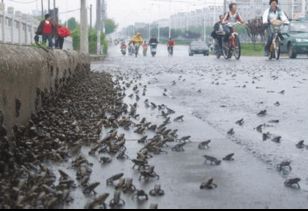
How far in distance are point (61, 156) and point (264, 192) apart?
4.89 ft

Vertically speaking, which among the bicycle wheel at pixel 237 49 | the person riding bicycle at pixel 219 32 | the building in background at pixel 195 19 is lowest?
the bicycle wheel at pixel 237 49

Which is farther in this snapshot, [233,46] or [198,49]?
[198,49]

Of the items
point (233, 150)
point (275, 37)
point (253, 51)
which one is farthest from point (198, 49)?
point (233, 150)

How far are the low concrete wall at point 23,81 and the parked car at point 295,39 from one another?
74.2ft

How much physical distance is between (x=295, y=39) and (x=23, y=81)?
25217mm

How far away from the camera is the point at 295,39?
2883 cm

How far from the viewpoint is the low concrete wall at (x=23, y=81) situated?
432cm

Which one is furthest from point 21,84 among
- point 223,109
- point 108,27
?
point 108,27

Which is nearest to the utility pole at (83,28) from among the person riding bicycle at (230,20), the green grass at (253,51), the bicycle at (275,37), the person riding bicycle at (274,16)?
the person riding bicycle at (230,20)

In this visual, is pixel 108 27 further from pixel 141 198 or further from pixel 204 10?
pixel 141 198

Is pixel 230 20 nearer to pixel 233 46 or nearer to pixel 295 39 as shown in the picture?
pixel 233 46

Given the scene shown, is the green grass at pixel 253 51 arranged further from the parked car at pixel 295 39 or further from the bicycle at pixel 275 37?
the bicycle at pixel 275 37

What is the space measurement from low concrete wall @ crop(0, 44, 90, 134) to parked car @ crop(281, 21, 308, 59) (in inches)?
890

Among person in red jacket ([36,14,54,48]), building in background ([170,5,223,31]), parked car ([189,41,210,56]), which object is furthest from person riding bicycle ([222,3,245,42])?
building in background ([170,5,223,31])
